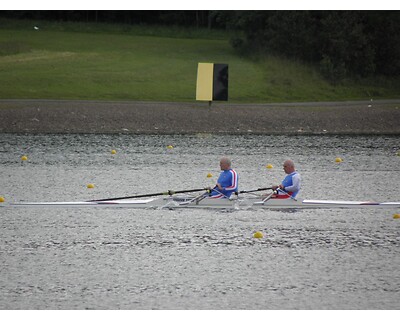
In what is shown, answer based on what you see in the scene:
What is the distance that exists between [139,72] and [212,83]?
9.68 m

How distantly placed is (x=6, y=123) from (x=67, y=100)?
5.14 meters

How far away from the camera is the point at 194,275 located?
15.2m

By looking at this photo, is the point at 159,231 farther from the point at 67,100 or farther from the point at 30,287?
the point at 67,100

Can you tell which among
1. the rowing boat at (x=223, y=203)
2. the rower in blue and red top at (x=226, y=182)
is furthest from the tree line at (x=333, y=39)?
the rower in blue and red top at (x=226, y=182)

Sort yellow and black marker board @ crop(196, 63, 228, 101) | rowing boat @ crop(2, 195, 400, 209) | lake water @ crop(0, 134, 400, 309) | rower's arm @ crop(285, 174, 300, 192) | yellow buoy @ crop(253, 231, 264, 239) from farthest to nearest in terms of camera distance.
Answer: yellow and black marker board @ crop(196, 63, 228, 101), rowing boat @ crop(2, 195, 400, 209), rower's arm @ crop(285, 174, 300, 192), yellow buoy @ crop(253, 231, 264, 239), lake water @ crop(0, 134, 400, 309)

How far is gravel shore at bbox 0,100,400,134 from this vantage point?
3672cm

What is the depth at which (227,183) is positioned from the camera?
1995cm

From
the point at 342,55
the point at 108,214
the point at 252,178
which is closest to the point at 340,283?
the point at 108,214

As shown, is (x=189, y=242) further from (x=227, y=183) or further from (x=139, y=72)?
(x=139, y=72)

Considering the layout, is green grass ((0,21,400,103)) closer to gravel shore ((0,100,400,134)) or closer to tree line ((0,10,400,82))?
tree line ((0,10,400,82))

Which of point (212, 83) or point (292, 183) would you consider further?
point (212, 83)

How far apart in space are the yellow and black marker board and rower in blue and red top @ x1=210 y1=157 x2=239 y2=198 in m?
20.3

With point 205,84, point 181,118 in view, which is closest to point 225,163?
point 181,118

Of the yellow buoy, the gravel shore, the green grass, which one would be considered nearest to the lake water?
the yellow buoy
